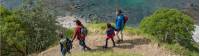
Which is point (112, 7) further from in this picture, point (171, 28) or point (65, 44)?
point (65, 44)

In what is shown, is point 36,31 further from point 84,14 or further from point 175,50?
point 84,14

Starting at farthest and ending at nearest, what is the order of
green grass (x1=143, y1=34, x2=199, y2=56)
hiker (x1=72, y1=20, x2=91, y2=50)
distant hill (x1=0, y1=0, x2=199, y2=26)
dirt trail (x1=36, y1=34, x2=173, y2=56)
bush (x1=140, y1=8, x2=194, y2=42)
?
distant hill (x1=0, y1=0, x2=199, y2=26) < bush (x1=140, y1=8, x2=194, y2=42) < green grass (x1=143, y1=34, x2=199, y2=56) < dirt trail (x1=36, y1=34, x2=173, y2=56) < hiker (x1=72, y1=20, x2=91, y2=50)

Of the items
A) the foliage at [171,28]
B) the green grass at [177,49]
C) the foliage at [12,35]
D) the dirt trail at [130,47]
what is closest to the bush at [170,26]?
the foliage at [171,28]

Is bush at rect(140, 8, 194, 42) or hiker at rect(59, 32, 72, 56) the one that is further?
bush at rect(140, 8, 194, 42)

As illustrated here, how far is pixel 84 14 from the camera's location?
4419 centimetres

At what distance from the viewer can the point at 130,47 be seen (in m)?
Result: 23.0

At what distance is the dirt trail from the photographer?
22.6 m

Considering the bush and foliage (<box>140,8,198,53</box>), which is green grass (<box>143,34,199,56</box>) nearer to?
foliage (<box>140,8,198,53</box>)

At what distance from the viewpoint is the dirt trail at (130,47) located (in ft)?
74.1

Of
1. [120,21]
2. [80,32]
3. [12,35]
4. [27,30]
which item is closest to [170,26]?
[120,21]

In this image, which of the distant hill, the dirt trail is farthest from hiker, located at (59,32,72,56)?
the distant hill

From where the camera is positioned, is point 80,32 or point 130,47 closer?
point 80,32

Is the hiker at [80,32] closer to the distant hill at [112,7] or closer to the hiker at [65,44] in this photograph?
the hiker at [65,44]

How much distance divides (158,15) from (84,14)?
20504 mm
